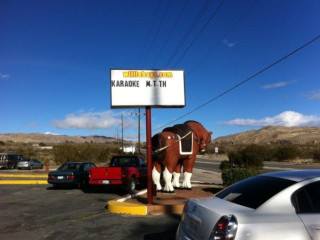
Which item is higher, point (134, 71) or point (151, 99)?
point (134, 71)

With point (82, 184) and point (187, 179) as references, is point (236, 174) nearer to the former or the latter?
point (187, 179)

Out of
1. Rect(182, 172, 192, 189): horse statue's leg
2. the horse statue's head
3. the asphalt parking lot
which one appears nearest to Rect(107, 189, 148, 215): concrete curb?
the asphalt parking lot

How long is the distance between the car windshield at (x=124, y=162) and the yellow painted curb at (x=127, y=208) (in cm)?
584

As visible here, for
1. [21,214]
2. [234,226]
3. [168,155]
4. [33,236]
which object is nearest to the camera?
[234,226]

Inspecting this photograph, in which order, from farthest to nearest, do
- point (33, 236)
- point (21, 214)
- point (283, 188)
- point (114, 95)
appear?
point (114, 95) < point (21, 214) < point (33, 236) < point (283, 188)

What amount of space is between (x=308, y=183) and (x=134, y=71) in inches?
310

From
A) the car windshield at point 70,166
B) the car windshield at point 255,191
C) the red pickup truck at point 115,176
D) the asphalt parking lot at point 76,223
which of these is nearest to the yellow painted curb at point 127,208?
the asphalt parking lot at point 76,223

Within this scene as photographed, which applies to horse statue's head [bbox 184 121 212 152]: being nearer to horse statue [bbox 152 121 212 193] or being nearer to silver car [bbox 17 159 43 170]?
horse statue [bbox 152 121 212 193]

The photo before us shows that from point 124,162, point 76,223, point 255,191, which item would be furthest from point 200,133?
point 255,191

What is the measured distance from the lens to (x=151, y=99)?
35.9 feet

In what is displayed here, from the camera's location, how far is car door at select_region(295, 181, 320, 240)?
3631 mm

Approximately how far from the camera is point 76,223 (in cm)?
834

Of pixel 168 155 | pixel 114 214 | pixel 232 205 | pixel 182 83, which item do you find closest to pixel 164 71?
pixel 182 83

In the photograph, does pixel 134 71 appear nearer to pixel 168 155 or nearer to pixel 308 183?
pixel 168 155
